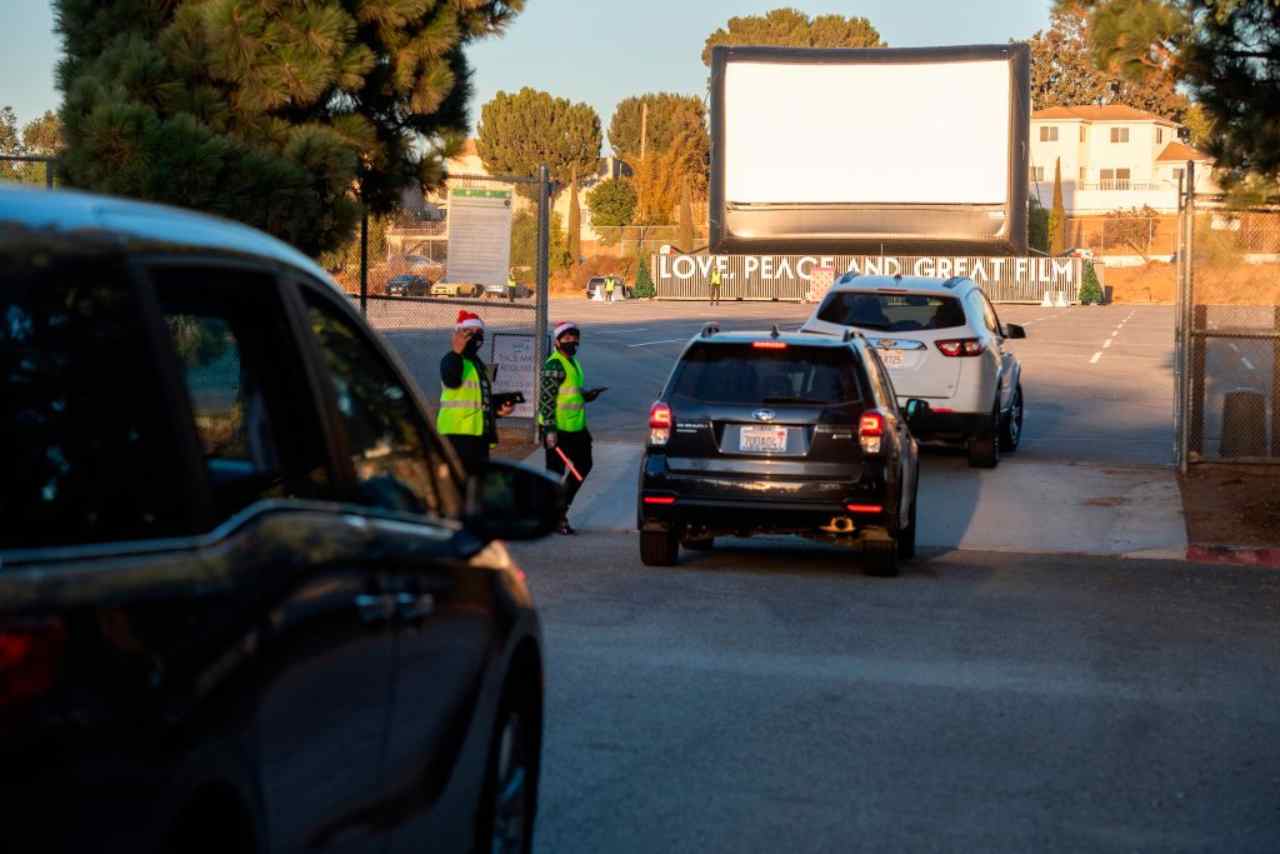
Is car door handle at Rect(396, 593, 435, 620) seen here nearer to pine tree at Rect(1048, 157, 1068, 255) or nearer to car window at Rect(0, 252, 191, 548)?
car window at Rect(0, 252, 191, 548)

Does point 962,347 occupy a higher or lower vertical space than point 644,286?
lower

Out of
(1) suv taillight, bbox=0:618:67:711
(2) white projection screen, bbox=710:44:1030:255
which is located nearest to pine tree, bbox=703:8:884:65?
(2) white projection screen, bbox=710:44:1030:255

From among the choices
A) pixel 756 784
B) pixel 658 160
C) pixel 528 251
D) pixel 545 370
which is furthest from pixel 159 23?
pixel 658 160

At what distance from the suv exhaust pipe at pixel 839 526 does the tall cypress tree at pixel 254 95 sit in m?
6.44

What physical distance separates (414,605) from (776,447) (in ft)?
29.0

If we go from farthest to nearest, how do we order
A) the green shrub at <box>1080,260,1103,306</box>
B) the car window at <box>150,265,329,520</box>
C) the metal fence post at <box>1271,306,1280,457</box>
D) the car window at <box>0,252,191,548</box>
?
1. the green shrub at <box>1080,260,1103,306</box>
2. the metal fence post at <box>1271,306,1280,457</box>
3. the car window at <box>150,265,329,520</box>
4. the car window at <box>0,252,191,548</box>

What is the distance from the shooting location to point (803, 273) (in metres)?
72.4

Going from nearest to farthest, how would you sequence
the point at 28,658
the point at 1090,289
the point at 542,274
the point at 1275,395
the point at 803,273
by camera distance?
the point at 28,658 < the point at 1275,395 < the point at 542,274 < the point at 803,273 < the point at 1090,289

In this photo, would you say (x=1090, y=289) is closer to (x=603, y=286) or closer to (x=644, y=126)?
(x=603, y=286)

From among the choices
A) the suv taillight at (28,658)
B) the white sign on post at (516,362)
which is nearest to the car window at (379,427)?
the suv taillight at (28,658)

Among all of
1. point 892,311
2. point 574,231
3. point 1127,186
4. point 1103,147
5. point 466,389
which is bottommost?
point 466,389

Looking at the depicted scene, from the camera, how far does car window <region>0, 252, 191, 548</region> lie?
3041 mm

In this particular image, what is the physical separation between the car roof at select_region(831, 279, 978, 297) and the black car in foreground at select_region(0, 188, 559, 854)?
1510 centimetres

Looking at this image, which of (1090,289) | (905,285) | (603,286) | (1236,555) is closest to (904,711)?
(1236,555)
